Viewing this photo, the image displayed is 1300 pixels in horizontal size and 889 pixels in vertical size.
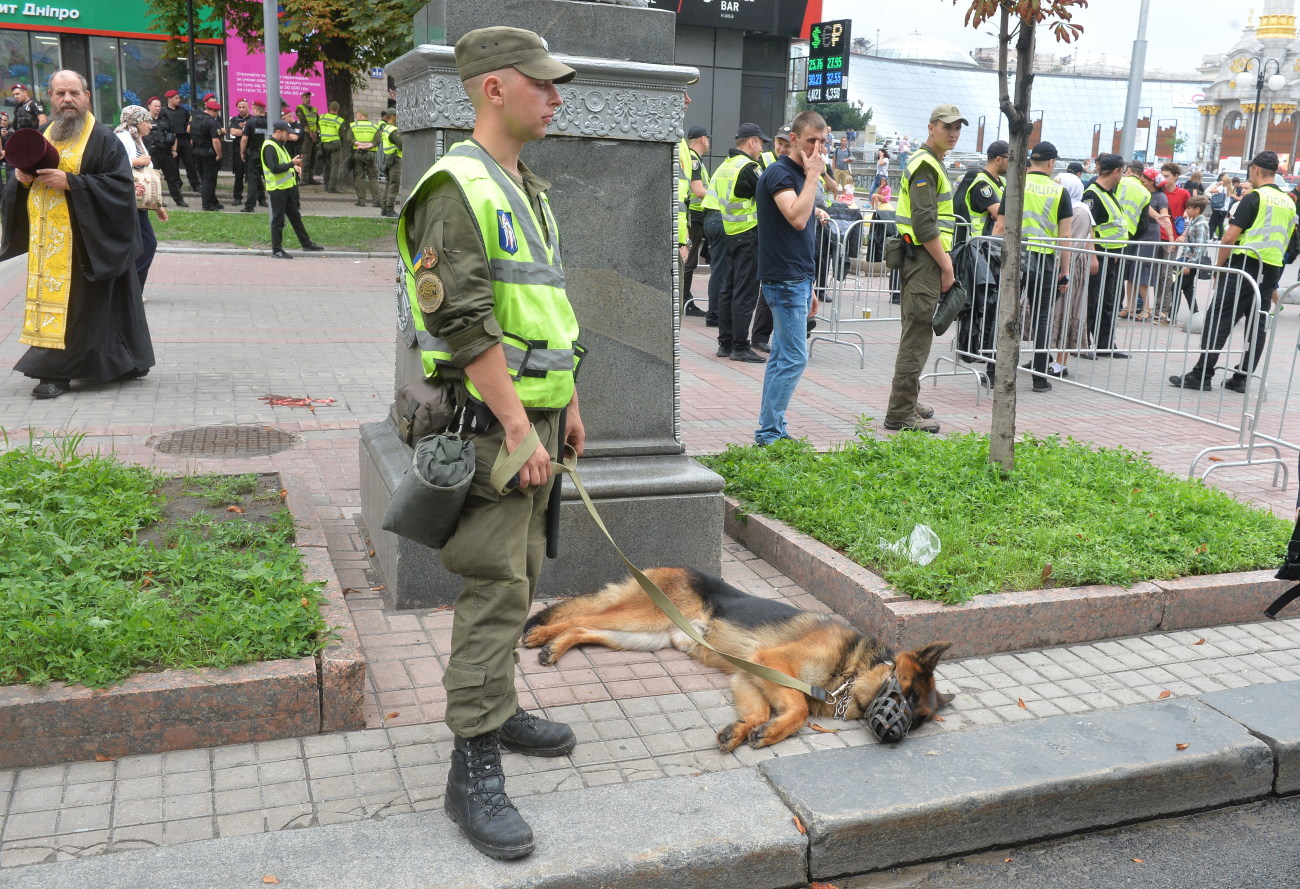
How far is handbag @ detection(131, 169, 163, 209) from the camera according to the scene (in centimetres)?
955

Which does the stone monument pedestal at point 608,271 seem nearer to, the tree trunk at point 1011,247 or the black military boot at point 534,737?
the black military boot at point 534,737

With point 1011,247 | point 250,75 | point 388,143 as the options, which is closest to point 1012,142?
point 1011,247

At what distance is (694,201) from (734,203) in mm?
2411

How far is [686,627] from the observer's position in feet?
12.4

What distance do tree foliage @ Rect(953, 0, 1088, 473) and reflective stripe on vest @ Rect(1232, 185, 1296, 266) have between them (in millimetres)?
5803

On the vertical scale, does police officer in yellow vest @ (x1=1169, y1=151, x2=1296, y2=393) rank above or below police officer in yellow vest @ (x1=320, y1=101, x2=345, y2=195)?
below

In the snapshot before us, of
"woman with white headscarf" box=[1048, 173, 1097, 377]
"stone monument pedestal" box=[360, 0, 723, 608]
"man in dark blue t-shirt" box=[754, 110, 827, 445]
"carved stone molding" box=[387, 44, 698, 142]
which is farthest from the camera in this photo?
"woman with white headscarf" box=[1048, 173, 1097, 377]

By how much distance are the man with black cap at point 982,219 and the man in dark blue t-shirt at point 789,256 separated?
3.20 metres

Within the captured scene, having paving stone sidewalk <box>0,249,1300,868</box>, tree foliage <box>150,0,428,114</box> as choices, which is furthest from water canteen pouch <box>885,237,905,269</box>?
tree foliage <box>150,0,428,114</box>

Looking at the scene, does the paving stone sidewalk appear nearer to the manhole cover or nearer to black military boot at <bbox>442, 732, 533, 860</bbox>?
the manhole cover

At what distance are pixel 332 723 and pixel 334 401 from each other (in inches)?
196

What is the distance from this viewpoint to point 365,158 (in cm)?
2766

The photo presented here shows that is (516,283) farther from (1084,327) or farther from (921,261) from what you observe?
(1084,327)

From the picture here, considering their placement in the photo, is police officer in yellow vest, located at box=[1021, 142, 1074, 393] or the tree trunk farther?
police officer in yellow vest, located at box=[1021, 142, 1074, 393]
